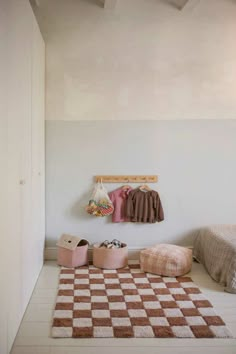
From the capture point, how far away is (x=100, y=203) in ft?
11.6

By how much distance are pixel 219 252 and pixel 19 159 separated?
190cm

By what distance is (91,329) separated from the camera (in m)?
2.21

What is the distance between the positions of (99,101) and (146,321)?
7.09ft

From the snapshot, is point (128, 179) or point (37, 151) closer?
point (37, 151)

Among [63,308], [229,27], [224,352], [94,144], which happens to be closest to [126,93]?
[94,144]

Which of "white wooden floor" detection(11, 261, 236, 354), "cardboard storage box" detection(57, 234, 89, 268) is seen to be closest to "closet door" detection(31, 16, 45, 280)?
"cardboard storage box" detection(57, 234, 89, 268)

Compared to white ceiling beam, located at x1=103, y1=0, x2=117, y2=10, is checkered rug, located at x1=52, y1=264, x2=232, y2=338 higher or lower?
lower

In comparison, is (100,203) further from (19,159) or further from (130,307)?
(19,159)

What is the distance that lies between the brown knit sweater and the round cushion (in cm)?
38

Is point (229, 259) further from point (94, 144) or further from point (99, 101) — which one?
point (99, 101)

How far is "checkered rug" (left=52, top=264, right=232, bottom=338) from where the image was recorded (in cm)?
220

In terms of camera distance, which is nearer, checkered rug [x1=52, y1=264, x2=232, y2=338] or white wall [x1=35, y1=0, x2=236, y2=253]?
checkered rug [x1=52, y1=264, x2=232, y2=338]

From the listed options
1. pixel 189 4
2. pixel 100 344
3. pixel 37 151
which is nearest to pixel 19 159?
pixel 37 151

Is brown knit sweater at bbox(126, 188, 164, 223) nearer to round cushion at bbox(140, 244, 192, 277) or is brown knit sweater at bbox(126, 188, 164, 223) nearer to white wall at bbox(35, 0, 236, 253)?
white wall at bbox(35, 0, 236, 253)
